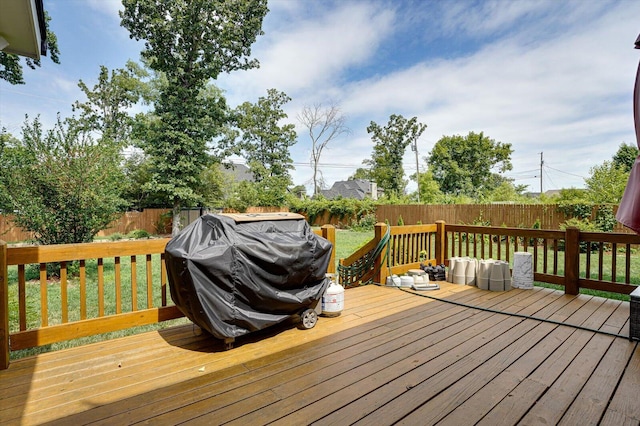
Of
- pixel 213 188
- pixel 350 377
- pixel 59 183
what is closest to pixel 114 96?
pixel 213 188

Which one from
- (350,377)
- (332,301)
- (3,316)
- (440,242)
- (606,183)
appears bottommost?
(350,377)

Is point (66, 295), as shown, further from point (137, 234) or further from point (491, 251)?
point (137, 234)

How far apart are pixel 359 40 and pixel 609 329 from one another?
34.8ft

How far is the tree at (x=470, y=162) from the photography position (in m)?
27.9

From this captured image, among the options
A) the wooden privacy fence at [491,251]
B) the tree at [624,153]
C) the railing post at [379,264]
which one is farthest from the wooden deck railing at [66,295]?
the tree at [624,153]

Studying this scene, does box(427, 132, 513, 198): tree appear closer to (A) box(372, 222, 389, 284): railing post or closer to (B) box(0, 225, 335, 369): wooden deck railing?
(A) box(372, 222, 389, 284): railing post

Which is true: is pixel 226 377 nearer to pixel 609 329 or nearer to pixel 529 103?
pixel 609 329

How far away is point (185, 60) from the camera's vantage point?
51.5 feet

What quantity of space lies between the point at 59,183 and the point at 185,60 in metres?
12.0

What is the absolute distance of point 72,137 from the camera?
20.9 feet

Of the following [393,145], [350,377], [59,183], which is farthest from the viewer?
[393,145]

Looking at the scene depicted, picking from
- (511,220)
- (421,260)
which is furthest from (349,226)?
(421,260)

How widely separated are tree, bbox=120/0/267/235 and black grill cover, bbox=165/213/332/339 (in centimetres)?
1473

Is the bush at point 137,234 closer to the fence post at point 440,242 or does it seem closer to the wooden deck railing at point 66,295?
the wooden deck railing at point 66,295
